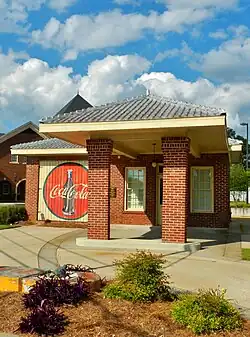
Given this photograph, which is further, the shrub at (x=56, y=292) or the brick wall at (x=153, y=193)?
the brick wall at (x=153, y=193)

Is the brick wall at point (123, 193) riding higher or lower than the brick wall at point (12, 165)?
lower

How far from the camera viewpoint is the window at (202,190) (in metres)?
17.2

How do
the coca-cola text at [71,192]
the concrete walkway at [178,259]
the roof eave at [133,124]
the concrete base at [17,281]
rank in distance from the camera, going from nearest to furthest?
the concrete base at [17,281] → the concrete walkway at [178,259] → the roof eave at [133,124] → the coca-cola text at [71,192]

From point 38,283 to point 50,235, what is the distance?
30.0 ft

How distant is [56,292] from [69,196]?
13.4m

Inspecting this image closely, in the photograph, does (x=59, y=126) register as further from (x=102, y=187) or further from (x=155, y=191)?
(x=155, y=191)

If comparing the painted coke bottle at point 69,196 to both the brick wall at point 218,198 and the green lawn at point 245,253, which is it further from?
the green lawn at point 245,253

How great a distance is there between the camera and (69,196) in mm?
18844

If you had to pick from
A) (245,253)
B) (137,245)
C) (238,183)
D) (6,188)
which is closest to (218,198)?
(245,253)

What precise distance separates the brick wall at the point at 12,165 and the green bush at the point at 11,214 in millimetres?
15684

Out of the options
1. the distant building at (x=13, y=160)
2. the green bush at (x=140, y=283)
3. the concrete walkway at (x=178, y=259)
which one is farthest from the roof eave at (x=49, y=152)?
the distant building at (x=13, y=160)

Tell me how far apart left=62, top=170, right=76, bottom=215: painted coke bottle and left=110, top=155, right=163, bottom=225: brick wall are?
6.22ft

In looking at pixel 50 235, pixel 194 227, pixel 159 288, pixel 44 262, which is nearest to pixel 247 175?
pixel 194 227

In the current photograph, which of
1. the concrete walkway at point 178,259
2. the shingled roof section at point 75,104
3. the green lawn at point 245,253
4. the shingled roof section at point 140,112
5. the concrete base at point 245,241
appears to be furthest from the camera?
the shingled roof section at point 75,104
